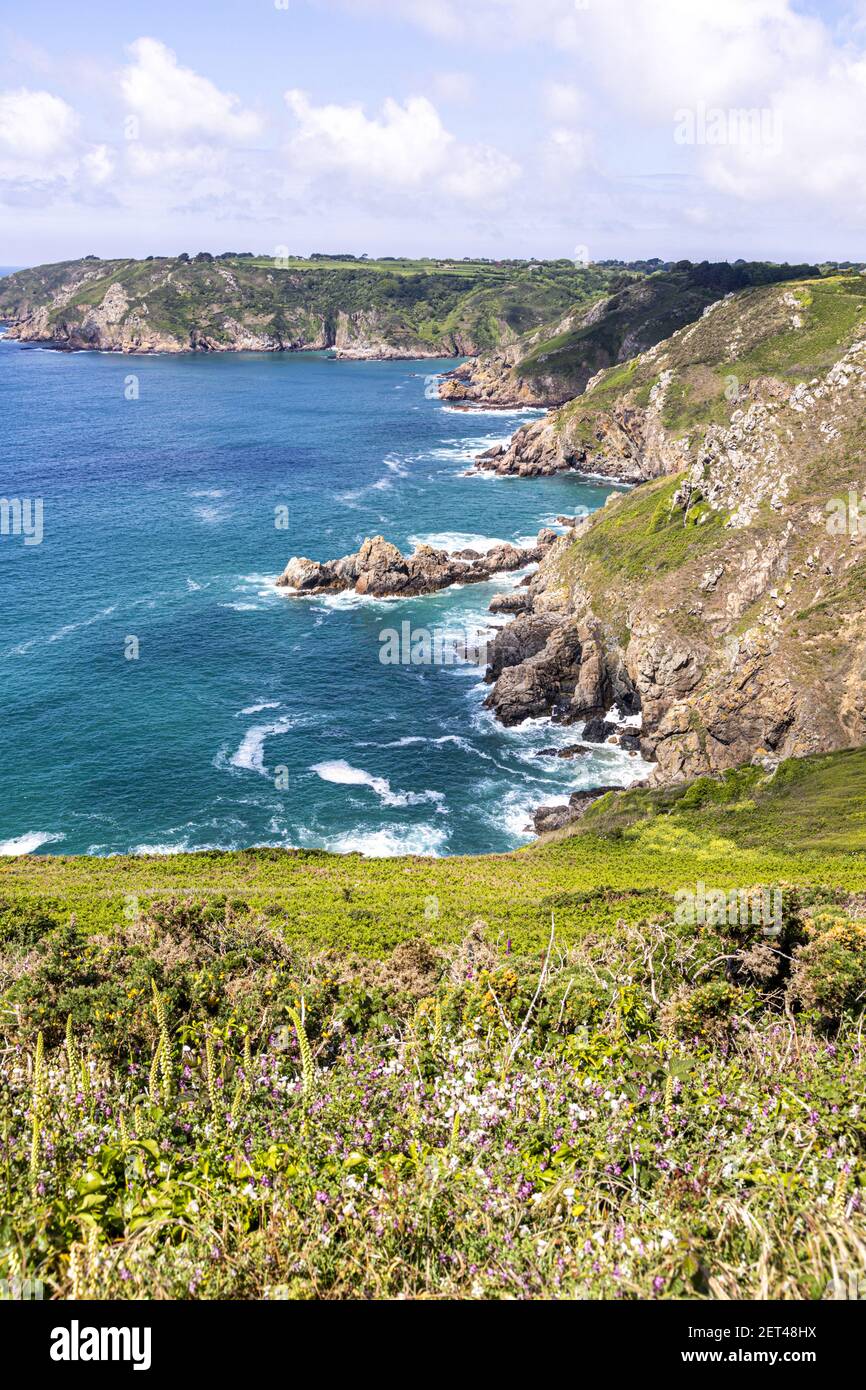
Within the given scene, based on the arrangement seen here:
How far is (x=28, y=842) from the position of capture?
4966cm

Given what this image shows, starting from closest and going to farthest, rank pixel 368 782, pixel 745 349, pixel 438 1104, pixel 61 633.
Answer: pixel 438 1104
pixel 368 782
pixel 61 633
pixel 745 349

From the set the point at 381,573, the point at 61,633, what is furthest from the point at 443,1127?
the point at 381,573

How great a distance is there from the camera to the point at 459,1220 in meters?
10.5

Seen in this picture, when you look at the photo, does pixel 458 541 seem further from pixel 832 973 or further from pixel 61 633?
pixel 832 973

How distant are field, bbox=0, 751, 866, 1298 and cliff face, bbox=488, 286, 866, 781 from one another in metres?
27.7

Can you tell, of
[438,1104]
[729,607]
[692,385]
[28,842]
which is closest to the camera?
[438,1104]

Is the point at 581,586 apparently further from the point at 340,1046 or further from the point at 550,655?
the point at 340,1046

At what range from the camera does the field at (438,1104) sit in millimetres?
9602

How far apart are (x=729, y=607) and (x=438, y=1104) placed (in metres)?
53.4

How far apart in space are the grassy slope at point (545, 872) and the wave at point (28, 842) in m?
6.56

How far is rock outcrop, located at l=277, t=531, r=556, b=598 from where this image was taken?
292 feet

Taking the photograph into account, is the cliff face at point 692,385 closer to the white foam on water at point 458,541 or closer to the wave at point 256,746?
the white foam on water at point 458,541

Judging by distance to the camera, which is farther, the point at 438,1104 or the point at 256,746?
the point at 256,746

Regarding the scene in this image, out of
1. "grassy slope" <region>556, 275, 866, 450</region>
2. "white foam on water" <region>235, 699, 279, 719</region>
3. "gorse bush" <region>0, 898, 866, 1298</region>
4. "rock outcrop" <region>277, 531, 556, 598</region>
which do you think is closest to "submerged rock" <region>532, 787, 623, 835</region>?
"white foam on water" <region>235, 699, 279, 719</region>
